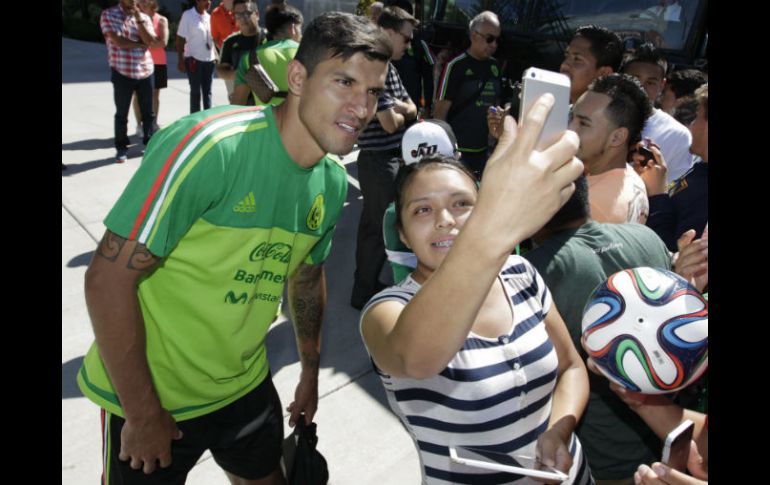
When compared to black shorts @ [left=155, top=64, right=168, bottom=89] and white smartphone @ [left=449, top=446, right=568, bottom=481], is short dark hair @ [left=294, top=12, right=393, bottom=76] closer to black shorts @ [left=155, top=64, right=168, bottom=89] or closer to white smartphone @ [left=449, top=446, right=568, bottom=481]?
white smartphone @ [left=449, top=446, right=568, bottom=481]

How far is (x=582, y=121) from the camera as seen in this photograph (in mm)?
2740

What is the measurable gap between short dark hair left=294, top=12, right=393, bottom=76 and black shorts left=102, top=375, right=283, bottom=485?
4.22 feet

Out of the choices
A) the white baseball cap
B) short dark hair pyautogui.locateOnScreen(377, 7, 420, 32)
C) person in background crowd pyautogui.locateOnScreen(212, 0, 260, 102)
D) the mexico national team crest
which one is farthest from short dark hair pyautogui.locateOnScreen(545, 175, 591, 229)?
person in background crowd pyautogui.locateOnScreen(212, 0, 260, 102)

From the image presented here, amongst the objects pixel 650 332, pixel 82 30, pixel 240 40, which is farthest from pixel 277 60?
pixel 82 30

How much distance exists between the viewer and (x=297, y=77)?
6.34 ft

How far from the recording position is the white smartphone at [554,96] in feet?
2.81

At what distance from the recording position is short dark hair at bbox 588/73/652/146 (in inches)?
106

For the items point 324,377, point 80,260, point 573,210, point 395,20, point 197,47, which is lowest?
point 80,260

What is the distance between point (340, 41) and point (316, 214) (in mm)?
614

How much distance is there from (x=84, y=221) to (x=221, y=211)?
462 cm

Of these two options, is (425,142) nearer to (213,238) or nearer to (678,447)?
(213,238)

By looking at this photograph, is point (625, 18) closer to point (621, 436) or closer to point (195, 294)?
point (621, 436)
